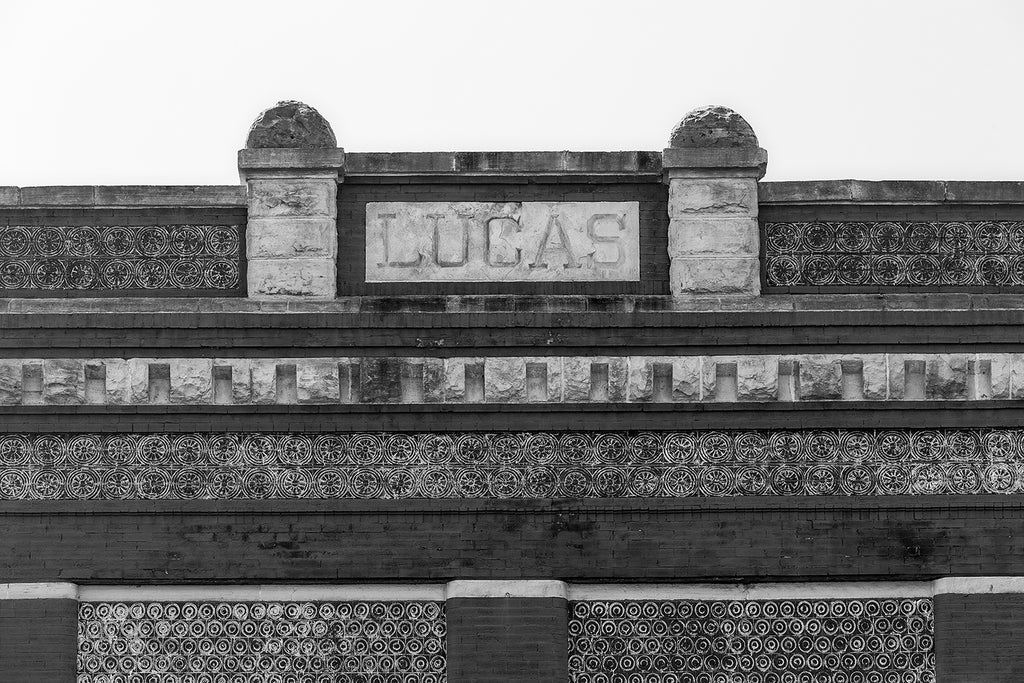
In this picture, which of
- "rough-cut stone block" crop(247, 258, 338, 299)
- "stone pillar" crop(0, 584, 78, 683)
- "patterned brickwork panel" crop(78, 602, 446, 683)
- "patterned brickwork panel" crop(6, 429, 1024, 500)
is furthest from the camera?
"rough-cut stone block" crop(247, 258, 338, 299)

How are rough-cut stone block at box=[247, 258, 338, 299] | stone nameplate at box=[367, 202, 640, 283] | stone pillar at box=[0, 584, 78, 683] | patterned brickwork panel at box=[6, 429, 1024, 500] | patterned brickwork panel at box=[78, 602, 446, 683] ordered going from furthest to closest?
stone nameplate at box=[367, 202, 640, 283] → rough-cut stone block at box=[247, 258, 338, 299] → patterned brickwork panel at box=[6, 429, 1024, 500] → patterned brickwork panel at box=[78, 602, 446, 683] → stone pillar at box=[0, 584, 78, 683]

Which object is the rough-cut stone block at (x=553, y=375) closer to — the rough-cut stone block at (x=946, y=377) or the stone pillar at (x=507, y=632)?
the stone pillar at (x=507, y=632)

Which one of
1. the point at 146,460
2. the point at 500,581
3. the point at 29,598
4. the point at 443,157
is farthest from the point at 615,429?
the point at 29,598

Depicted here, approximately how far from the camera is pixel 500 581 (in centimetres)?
1225

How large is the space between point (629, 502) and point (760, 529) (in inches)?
37.1

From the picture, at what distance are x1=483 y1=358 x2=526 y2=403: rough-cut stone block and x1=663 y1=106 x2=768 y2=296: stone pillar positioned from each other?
50.6 inches

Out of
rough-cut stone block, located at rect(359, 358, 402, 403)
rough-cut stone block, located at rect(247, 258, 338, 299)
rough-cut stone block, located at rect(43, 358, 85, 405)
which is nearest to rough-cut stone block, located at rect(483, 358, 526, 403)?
rough-cut stone block, located at rect(359, 358, 402, 403)

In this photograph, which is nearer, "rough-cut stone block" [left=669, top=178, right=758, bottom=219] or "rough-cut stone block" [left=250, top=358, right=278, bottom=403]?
"rough-cut stone block" [left=250, top=358, right=278, bottom=403]

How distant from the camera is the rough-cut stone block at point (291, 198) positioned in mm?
12555

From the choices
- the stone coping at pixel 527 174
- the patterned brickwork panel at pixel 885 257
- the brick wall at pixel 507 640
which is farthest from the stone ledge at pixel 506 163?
the brick wall at pixel 507 640

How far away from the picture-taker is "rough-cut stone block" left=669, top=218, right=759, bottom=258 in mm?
12539

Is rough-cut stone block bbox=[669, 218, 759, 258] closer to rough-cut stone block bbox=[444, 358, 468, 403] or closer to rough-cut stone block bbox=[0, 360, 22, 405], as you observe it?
rough-cut stone block bbox=[444, 358, 468, 403]

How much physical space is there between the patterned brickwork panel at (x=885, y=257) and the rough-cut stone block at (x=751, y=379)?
65cm

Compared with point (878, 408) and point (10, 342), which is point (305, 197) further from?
point (878, 408)
